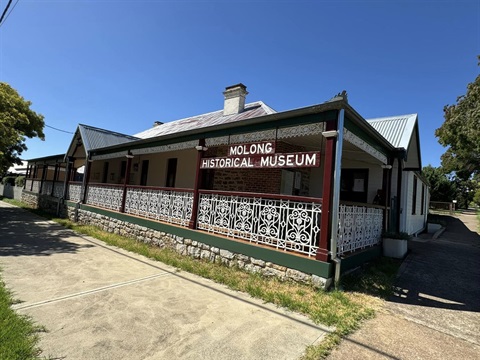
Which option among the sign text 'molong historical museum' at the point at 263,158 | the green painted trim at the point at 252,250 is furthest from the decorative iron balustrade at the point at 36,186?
the sign text 'molong historical museum' at the point at 263,158

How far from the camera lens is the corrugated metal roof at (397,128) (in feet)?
27.8

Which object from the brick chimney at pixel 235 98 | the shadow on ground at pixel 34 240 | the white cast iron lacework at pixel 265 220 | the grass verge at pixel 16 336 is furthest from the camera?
the brick chimney at pixel 235 98

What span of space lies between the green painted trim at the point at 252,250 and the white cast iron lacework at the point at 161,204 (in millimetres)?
281

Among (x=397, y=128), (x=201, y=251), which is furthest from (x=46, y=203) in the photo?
(x=397, y=128)

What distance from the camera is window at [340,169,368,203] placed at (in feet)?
30.2

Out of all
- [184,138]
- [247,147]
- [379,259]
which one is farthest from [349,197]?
[184,138]

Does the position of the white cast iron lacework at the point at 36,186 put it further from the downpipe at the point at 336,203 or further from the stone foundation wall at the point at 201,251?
the downpipe at the point at 336,203

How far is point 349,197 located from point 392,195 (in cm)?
132

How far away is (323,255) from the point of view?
4.68 meters

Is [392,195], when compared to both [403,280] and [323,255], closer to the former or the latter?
[403,280]

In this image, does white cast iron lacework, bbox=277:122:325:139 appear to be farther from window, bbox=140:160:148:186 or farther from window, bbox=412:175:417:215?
window, bbox=140:160:148:186

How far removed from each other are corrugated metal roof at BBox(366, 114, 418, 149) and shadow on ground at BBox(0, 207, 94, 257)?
9.85m

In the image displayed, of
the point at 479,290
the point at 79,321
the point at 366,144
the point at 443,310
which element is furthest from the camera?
the point at 366,144

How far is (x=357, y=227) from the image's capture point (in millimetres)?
6020
